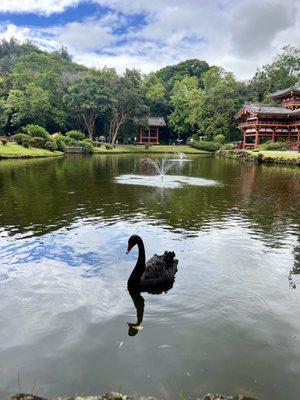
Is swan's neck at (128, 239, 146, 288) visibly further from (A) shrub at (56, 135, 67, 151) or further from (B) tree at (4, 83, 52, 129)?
(B) tree at (4, 83, 52, 129)

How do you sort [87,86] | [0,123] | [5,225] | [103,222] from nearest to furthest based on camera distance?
[5,225]
[103,222]
[0,123]
[87,86]

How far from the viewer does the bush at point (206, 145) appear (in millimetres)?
75500

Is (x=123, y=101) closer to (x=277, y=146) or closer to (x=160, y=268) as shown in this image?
(x=277, y=146)

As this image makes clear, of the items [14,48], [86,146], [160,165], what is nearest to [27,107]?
[86,146]

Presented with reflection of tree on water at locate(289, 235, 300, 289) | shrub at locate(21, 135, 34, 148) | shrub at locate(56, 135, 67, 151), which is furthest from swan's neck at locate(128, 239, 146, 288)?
shrub at locate(56, 135, 67, 151)

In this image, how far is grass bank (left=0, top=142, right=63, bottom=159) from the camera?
4394 centimetres

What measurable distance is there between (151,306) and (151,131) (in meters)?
81.9

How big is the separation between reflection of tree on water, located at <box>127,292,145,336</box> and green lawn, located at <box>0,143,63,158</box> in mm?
39005

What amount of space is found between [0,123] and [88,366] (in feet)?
210

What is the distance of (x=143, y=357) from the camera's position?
19.3ft

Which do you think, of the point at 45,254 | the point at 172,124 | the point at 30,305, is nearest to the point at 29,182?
the point at 45,254

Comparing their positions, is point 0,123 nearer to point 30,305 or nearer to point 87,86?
point 87,86

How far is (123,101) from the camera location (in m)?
72.0

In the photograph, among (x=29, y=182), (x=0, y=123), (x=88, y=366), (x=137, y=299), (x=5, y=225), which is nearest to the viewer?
(x=88, y=366)
